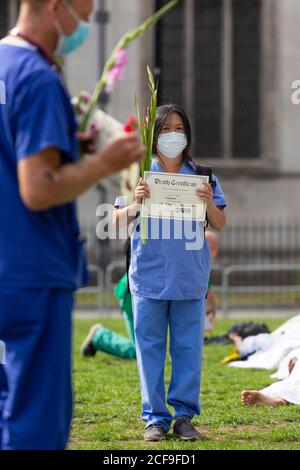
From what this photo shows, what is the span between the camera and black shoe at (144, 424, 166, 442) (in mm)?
7253

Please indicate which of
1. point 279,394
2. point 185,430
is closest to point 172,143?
point 185,430

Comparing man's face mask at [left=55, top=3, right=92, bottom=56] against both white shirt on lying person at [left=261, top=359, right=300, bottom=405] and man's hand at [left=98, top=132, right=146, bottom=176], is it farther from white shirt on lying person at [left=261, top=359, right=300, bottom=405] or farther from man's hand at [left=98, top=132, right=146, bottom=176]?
white shirt on lying person at [left=261, top=359, right=300, bottom=405]

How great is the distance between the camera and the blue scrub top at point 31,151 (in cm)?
454

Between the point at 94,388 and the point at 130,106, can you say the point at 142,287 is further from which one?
the point at 130,106

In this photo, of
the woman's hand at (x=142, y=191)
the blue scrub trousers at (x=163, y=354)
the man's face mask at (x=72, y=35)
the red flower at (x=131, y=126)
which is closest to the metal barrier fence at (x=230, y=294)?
the blue scrub trousers at (x=163, y=354)

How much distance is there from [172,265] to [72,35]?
9.28 ft

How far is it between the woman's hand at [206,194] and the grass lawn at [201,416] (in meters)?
1.36

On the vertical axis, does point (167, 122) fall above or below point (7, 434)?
above

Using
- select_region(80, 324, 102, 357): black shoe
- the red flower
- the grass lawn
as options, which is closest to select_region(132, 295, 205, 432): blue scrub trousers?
the grass lawn

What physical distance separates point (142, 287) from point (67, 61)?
62.1 ft

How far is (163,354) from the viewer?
296 inches

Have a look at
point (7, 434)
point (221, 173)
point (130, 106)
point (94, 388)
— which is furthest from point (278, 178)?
point (7, 434)

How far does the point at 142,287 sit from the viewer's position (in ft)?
24.4

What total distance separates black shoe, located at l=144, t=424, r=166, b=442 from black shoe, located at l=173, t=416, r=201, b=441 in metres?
0.08
